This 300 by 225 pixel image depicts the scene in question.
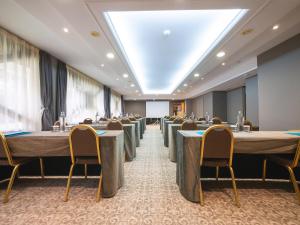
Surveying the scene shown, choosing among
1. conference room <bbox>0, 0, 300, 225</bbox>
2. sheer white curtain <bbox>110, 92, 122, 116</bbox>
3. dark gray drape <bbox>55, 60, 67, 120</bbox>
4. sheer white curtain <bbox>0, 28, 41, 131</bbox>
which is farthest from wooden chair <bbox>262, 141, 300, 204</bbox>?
sheer white curtain <bbox>110, 92, 122, 116</bbox>

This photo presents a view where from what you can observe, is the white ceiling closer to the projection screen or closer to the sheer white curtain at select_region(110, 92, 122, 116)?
the sheer white curtain at select_region(110, 92, 122, 116)

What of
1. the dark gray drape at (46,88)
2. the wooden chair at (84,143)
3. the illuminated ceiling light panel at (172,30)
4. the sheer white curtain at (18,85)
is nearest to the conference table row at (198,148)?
the wooden chair at (84,143)

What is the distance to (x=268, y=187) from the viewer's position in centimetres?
235

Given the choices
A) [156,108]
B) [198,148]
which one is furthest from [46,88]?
[156,108]

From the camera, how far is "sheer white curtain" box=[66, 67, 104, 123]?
616 cm

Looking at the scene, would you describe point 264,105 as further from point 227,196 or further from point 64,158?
point 64,158

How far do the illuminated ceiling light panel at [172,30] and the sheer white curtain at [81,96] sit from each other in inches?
99.7

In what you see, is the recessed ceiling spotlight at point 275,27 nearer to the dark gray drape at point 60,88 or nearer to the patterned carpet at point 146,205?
the patterned carpet at point 146,205

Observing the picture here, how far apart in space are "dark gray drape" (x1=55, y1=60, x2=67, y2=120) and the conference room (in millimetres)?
35

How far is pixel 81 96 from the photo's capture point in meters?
7.20

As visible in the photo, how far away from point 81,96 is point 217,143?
261 inches

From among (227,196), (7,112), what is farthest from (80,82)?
(227,196)

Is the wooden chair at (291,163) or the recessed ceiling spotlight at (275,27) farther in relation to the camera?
the recessed ceiling spotlight at (275,27)

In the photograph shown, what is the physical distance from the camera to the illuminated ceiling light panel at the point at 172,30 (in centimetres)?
318
